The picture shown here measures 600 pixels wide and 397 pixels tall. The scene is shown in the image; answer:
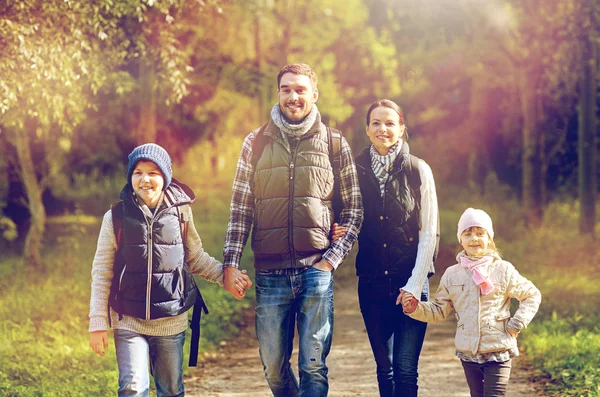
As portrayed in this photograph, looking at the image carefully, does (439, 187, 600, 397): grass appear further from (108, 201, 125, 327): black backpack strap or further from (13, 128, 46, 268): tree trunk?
(13, 128, 46, 268): tree trunk

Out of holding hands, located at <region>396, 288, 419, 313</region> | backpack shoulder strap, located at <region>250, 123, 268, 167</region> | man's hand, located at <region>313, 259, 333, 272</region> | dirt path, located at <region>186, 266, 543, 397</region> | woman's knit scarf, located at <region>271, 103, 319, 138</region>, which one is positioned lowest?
dirt path, located at <region>186, 266, 543, 397</region>

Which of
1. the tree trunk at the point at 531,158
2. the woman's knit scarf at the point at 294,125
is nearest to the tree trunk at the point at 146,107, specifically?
the tree trunk at the point at 531,158

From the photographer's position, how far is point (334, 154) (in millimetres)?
4988

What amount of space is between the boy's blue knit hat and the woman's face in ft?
4.33

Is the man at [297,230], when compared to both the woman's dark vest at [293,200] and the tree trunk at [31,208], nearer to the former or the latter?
the woman's dark vest at [293,200]

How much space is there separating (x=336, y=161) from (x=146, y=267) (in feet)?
4.44

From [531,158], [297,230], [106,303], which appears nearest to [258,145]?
[297,230]

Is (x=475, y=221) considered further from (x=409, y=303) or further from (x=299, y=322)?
(x=299, y=322)

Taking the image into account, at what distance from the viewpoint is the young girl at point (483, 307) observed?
4.61m

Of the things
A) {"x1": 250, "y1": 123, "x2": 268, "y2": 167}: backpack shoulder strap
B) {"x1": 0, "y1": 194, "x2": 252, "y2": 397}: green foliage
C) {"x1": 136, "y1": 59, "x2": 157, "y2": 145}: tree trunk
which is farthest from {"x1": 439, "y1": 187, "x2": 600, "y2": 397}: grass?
{"x1": 136, "y1": 59, "x2": 157, "y2": 145}: tree trunk

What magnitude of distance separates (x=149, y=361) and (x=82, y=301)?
5.31 meters

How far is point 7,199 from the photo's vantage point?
15281 millimetres

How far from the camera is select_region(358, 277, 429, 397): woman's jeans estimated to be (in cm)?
496

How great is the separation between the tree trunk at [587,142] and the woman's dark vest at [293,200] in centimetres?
1024
